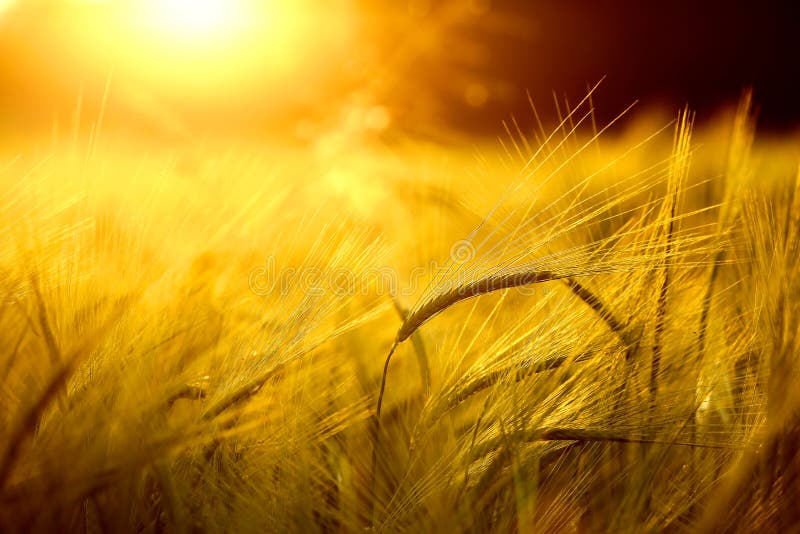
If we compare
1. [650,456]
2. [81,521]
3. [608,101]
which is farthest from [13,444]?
[608,101]

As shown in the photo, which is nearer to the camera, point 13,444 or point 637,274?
point 13,444

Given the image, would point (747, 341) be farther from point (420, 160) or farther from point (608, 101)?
point (608, 101)

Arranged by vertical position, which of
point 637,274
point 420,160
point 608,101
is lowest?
point 637,274

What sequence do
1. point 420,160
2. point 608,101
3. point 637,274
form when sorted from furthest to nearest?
point 608,101 → point 420,160 → point 637,274

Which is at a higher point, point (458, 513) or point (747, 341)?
point (747, 341)

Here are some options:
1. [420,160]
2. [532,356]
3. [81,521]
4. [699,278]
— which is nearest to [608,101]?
[420,160]

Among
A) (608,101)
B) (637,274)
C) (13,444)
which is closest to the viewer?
(13,444)
